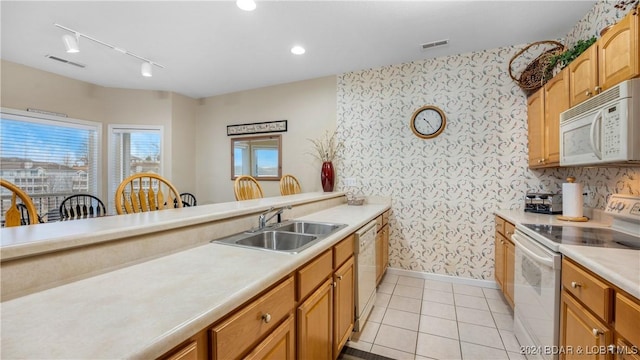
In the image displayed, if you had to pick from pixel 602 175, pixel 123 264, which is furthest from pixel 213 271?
pixel 602 175

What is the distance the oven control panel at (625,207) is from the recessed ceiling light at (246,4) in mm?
2960

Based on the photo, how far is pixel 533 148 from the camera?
8.48ft

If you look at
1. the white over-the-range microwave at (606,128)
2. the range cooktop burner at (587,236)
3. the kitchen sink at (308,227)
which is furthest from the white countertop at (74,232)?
the white over-the-range microwave at (606,128)

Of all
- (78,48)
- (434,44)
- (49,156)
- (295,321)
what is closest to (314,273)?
(295,321)

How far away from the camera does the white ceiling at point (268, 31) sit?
2186 millimetres

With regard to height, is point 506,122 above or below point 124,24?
below

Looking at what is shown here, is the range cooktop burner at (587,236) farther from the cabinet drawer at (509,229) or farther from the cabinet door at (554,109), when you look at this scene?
the cabinet door at (554,109)

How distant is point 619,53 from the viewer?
146 centimetres

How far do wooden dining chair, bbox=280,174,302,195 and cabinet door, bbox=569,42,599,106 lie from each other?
2.88 metres

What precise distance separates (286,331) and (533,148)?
9.39 feet

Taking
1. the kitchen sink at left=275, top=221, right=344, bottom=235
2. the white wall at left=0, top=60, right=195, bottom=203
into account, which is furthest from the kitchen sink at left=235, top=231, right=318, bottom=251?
the white wall at left=0, top=60, right=195, bottom=203

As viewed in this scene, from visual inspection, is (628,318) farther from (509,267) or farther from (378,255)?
(378,255)

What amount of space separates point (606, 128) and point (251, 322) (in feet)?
6.73

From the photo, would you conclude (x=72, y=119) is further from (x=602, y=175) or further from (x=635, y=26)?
(x=602, y=175)
